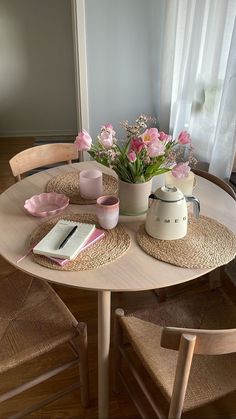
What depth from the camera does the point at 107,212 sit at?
1.10 metres

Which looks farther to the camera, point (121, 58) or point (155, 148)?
point (121, 58)

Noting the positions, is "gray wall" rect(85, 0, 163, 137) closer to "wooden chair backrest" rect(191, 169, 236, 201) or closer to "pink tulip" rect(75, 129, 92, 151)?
"wooden chair backrest" rect(191, 169, 236, 201)

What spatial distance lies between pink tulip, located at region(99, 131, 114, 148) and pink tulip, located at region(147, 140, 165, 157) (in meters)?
0.13

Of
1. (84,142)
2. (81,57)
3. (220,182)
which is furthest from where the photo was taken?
(81,57)

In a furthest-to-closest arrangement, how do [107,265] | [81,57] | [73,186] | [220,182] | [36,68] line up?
[36,68] → [81,57] → [220,182] → [73,186] → [107,265]

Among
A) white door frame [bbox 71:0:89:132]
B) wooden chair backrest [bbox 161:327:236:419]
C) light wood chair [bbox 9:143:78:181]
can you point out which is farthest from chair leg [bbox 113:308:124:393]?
white door frame [bbox 71:0:89:132]

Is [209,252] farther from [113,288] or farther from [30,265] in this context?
[30,265]

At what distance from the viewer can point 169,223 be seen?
3.51 feet

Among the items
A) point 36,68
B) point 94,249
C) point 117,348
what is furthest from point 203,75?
point 36,68

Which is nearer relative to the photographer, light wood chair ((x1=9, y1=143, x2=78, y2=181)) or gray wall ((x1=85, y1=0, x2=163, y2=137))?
light wood chair ((x1=9, y1=143, x2=78, y2=181))

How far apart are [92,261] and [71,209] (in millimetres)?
319

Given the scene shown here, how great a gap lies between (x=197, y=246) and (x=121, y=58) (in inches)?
72.5

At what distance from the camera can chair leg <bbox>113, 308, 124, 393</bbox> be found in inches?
47.6

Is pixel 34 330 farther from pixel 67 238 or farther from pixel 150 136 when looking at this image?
pixel 150 136
